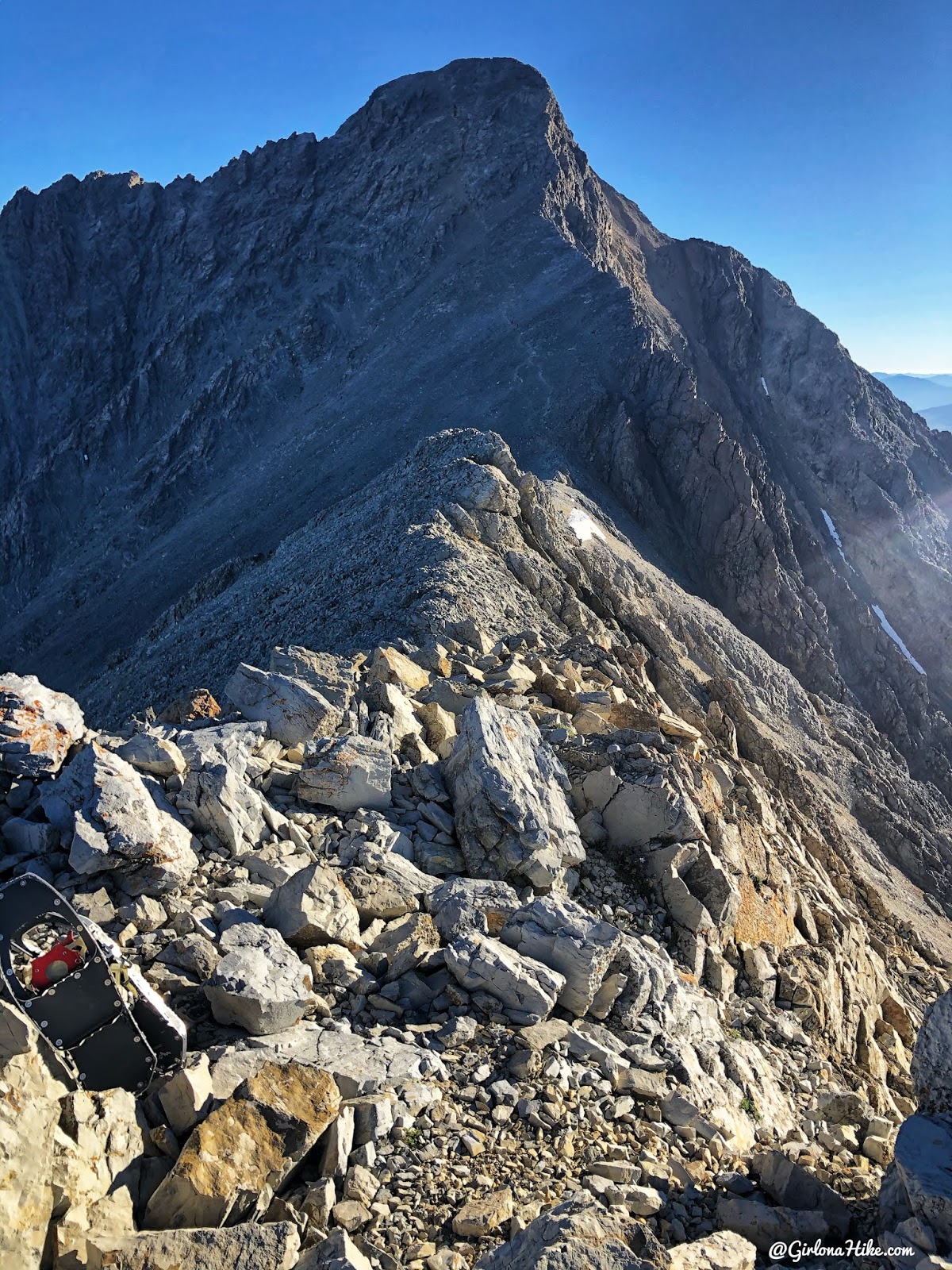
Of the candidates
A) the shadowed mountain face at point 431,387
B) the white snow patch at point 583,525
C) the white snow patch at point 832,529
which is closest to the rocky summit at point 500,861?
the white snow patch at point 583,525

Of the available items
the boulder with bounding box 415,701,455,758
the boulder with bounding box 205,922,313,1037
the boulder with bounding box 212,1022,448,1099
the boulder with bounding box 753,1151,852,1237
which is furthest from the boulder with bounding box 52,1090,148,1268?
the boulder with bounding box 415,701,455,758

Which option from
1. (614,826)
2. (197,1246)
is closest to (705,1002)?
(614,826)

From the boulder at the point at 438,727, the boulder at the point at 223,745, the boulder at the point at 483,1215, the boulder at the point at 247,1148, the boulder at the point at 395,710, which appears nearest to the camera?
the boulder at the point at 247,1148

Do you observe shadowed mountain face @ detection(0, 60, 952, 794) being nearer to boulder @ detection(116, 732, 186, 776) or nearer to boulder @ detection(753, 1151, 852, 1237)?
boulder @ detection(116, 732, 186, 776)

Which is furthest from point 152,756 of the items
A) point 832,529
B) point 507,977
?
point 832,529

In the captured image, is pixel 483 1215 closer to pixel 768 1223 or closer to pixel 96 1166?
pixel 768 1223

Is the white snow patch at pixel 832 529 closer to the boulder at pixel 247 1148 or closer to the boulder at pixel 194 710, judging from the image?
the boulder at pixel 194 710
